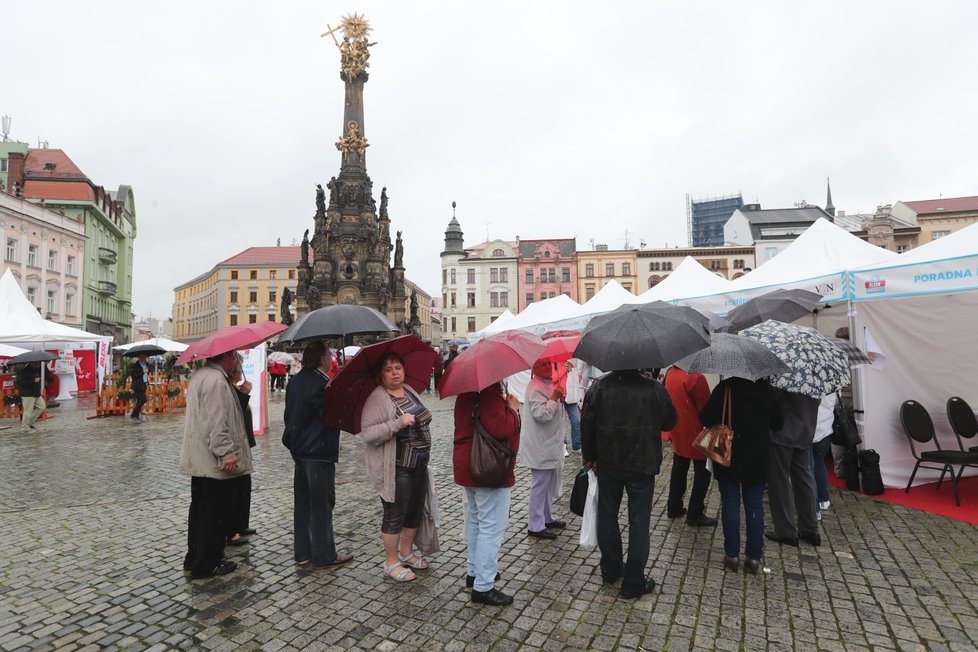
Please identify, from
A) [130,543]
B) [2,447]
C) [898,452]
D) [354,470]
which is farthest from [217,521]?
[2,447]

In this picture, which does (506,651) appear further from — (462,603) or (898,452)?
(898,452)

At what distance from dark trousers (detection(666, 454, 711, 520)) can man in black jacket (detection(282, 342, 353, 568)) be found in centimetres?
355

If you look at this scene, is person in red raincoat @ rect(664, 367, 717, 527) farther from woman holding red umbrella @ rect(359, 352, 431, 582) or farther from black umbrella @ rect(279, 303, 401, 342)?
black umbrella @ rect(279, 303, 401, 342)

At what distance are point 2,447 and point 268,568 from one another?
10.4 m

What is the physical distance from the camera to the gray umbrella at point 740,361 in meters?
4.07

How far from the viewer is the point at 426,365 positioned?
181 inches

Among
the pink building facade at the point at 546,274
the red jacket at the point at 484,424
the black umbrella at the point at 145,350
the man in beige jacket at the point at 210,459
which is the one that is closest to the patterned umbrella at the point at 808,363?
the red jacket at the point at 484,424

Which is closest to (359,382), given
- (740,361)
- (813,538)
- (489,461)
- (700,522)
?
(489,461)

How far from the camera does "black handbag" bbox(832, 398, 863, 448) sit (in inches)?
267

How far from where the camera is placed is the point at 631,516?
4.05m

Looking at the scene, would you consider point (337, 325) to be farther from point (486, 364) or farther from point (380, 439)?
point (486, 364)

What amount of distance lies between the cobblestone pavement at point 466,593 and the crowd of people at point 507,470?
0.74 ft

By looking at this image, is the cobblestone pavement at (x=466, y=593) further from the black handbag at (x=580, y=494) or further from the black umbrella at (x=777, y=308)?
the black umbrella at (x=777, y=308)

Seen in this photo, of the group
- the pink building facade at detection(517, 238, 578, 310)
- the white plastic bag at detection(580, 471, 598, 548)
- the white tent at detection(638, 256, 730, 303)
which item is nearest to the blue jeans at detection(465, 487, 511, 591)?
the white plastic bag at detection(580, 471, 598, 548)
